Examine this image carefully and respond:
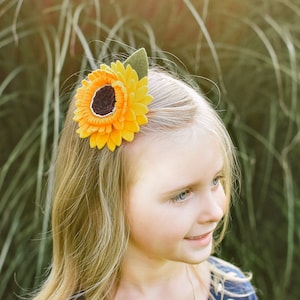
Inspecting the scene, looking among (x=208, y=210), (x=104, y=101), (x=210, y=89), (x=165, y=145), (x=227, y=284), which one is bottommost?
(x=227, y=284)

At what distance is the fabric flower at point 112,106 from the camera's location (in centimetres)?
144

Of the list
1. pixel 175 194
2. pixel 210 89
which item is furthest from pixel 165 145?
pixel 210 89

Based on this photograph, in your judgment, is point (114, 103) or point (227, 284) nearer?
point (114, 103)

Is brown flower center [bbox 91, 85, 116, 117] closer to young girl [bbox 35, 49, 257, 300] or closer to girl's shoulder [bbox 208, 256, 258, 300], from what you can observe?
young girl [bbox 35, 49, 257, 300]

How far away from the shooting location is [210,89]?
247 cm

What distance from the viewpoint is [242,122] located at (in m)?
2.57

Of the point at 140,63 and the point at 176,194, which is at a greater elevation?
the point at 140,63

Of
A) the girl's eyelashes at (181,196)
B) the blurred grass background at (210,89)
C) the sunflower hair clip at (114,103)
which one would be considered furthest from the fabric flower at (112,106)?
the blurred grass background at (210,89)

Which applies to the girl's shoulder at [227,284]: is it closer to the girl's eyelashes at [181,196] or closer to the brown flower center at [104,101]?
the girl's eyelashes at [181,196]

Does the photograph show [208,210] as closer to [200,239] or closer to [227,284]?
[200,239]

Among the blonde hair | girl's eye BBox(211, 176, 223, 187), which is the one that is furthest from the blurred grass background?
girl's eye BBox(211, 176, 223, 187)

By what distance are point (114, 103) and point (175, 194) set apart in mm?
210

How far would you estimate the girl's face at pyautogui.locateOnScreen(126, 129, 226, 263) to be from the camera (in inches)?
55.8

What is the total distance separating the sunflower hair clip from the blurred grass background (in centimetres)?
94
